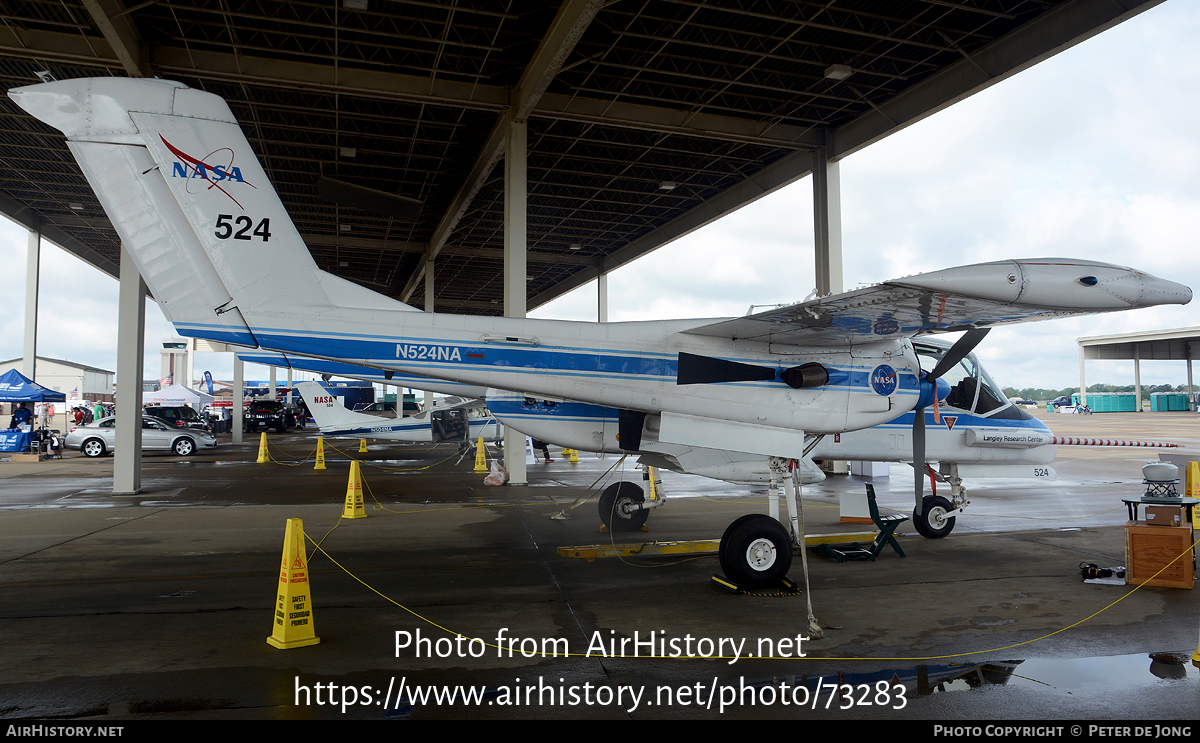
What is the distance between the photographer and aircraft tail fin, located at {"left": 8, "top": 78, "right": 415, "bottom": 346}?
21.4 ft

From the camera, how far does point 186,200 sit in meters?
6.74

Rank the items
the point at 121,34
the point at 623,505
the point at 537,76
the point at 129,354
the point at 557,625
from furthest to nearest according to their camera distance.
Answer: the point at 129,354
the point at 537,76
the point at 121,34
the point at 623,505
the point at 557,625

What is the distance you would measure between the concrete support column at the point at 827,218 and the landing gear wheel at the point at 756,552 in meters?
12.4

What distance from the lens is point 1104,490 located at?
53.4 feet

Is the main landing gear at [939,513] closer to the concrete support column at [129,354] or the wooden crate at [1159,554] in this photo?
the wooden crate at [1159,554]

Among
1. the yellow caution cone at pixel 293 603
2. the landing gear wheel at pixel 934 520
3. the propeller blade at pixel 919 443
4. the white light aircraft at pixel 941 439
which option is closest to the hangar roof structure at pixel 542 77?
the white light aircraft at pixel 941 439

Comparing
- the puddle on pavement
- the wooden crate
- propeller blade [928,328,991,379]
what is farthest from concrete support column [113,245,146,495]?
the wooden crate

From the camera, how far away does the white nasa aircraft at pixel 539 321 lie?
6230 mm

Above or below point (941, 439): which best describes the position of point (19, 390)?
above

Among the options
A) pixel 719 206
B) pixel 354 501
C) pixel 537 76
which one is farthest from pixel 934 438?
pixel 719 206

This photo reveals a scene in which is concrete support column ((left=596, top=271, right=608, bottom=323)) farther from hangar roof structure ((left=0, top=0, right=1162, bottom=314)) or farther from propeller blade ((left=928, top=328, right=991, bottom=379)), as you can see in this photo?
propeller blade ((left=928, top=328, right=991, bottom=379))

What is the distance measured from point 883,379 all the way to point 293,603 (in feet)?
23.2

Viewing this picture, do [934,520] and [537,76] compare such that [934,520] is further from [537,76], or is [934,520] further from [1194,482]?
[537,76]

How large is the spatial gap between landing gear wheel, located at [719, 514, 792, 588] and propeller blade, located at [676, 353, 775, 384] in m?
1.65
